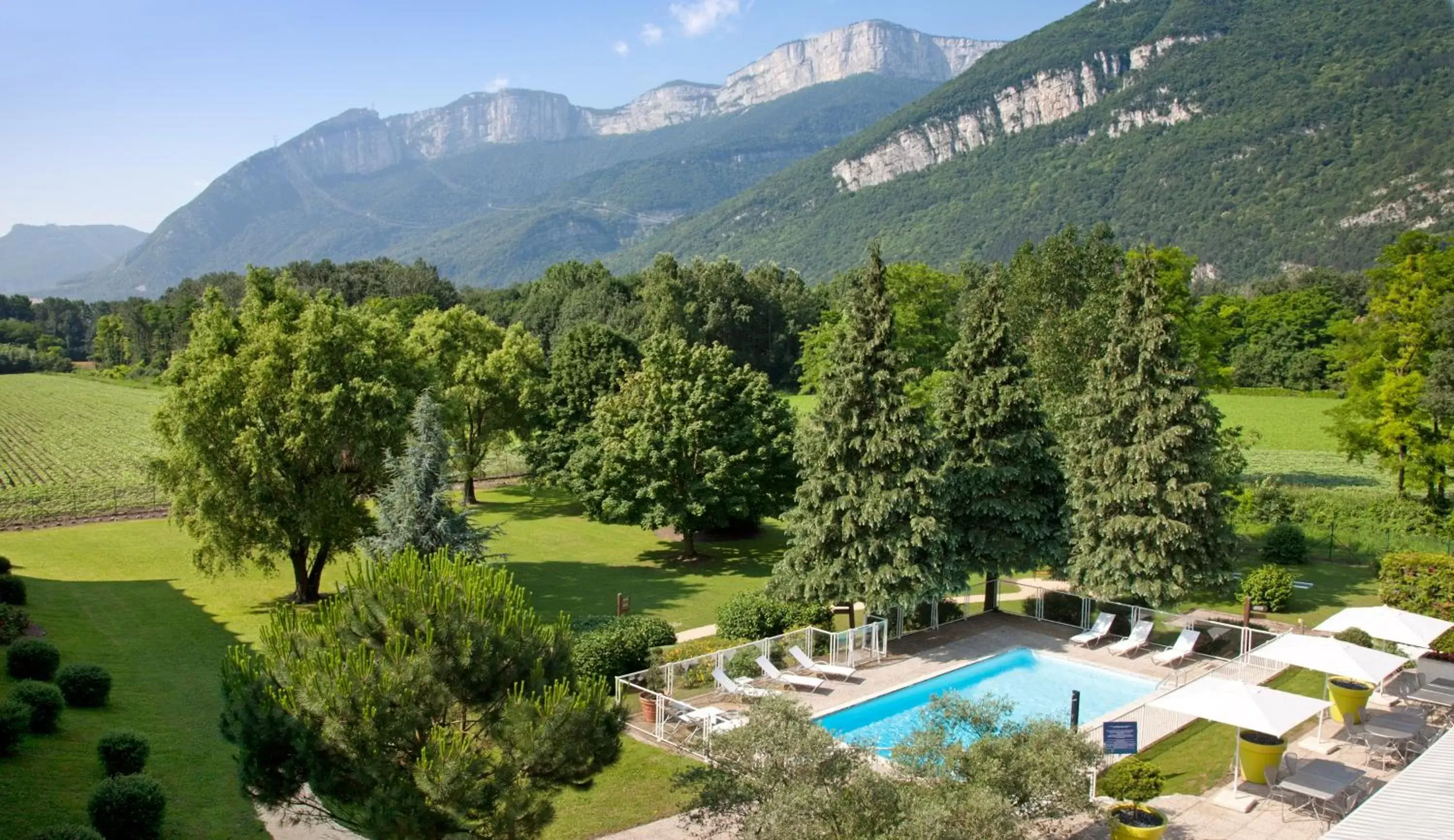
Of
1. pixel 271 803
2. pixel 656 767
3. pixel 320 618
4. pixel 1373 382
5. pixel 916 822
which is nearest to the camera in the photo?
pixel 916 822

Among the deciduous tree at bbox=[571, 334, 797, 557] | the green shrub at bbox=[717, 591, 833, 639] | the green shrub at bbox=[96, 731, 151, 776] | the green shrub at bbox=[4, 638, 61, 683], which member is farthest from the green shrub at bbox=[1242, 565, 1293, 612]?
the green shrub at bbox=[4, 638, 61, 683]

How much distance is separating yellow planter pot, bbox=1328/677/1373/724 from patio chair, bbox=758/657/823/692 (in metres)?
9.87

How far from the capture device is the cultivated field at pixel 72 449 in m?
40.7

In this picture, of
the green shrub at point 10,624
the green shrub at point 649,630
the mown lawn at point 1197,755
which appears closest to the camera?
the mown lawn at point 1197,755

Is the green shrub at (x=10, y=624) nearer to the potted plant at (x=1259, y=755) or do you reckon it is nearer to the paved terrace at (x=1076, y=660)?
the paved terrace at (x=1076, y=660)

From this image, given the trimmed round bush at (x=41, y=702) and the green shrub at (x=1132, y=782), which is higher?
the trimmed round bush at (x=41, y=702)

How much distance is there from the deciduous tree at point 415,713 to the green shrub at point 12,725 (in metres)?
6.73

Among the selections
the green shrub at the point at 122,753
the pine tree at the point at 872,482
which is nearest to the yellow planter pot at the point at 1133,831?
the pine tree at the point at 872,482

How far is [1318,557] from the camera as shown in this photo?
32.5 meters

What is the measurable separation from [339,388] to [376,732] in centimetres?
1803

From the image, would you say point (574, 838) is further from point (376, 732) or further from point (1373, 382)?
point (1373, 382)

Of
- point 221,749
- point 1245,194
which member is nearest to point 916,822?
point 221,749

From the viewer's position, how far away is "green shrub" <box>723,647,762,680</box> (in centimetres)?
2034

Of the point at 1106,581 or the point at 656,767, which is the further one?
the point at 1106,581
